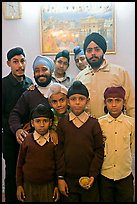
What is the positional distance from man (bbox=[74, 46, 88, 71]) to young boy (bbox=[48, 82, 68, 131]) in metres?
1.08

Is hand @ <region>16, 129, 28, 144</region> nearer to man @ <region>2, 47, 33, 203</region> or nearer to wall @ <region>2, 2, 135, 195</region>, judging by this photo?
man @ <region>2, 47, 33, 203</region>

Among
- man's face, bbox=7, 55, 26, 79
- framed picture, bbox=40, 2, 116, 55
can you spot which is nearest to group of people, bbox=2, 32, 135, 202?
man's face, bbox=7, 55, 26, 79

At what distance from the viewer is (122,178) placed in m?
2.07

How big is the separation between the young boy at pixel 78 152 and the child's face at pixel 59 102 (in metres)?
0.08

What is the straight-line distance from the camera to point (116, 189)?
2.10 metres

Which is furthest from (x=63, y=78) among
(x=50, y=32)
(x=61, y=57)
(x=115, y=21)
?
(x=115, y=21)

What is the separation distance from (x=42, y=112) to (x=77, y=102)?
0.24 meters

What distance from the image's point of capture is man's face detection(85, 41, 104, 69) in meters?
2.27

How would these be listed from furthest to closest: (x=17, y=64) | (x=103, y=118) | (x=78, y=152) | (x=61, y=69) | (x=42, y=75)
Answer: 1. (x=61, y=69)
2. (x=17, y=64)
3. (x=42, y=75)
4. (x=103, y=118)
5. (x=78, y=152)

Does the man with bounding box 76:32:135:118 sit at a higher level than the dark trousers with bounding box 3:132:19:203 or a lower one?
higher

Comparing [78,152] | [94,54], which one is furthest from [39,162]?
[94,54]

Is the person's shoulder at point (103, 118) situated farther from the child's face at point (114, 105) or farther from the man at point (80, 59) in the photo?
the man at point (80, 59)

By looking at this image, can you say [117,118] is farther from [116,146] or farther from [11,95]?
[11,95]

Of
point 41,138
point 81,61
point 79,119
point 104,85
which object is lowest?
point 41,138
